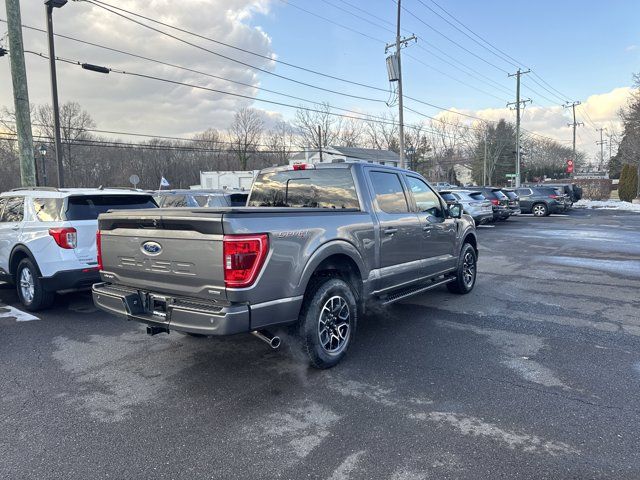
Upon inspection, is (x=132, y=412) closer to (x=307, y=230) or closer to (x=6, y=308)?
(x=307, y=230)

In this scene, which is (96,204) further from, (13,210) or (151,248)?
(151,248)

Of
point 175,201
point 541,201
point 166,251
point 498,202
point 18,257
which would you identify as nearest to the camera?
point 166,251

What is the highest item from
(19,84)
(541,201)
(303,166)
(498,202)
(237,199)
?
(19,84)

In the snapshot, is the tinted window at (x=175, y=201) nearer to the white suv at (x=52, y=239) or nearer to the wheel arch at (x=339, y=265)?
the white suv at (x=52, y=239)

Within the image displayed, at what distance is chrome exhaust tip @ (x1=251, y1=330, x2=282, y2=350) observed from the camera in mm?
3797

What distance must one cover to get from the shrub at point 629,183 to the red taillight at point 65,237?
44.0 metres

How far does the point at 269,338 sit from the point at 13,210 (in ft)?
17.9

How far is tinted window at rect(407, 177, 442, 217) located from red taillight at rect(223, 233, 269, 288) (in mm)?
3092

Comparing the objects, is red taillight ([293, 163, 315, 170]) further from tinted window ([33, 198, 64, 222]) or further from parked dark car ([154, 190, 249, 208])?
parked dark car ([154, 190, 249, 208])

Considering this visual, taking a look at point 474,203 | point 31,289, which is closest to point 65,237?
point 31,289

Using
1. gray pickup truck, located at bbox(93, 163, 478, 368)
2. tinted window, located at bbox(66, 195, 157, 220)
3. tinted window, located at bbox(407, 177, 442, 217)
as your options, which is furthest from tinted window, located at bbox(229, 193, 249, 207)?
tinted window, located at bbox(407, 177, 442, 217)

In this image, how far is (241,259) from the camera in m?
3.50

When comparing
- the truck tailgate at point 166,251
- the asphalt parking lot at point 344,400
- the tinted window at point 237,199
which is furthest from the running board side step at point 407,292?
the tinted window at point 237,199

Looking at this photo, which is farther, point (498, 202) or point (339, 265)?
point (498, 202)
